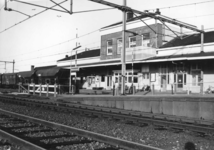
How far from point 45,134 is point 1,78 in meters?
44.8

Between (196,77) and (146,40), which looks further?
(146,40)

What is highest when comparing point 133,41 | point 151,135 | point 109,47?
point 133,41

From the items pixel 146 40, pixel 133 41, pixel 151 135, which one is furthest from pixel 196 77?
→ pixel 151 135

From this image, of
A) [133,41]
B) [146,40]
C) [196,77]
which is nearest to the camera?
[196,77]

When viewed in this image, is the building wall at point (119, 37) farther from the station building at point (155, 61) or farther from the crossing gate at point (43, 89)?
the crossing gate at point (43, 89)

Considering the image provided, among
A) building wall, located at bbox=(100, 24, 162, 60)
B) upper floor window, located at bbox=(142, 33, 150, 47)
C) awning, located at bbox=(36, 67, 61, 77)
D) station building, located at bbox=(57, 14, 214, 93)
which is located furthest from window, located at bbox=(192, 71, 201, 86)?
awning, located at bbox=(36, 67, 61, 77)

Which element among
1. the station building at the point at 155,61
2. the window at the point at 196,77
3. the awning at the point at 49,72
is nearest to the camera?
the station building at the point at 155,61

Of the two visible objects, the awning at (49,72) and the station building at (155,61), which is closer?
the station building at (155,61)

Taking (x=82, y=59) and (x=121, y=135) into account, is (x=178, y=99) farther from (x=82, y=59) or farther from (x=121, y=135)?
(x=82, y=59)

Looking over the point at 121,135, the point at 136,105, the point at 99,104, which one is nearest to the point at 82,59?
the point at 99,104

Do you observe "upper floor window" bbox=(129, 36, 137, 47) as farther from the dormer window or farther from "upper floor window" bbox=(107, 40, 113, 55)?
"upper floor window" bbox=(107, 40, 113, 55)

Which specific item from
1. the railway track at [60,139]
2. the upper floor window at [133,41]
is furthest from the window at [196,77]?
the railway track at [60,139]

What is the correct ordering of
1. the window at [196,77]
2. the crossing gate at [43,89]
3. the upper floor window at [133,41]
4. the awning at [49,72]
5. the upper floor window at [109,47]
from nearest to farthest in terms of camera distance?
the window at [196,77] < the crossing gate at [43,89] < the awning at [49,72] < the upper floor window at [133,41] < the upper floor window at [109,47]

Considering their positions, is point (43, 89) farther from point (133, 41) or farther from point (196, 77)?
point (196, 77)
